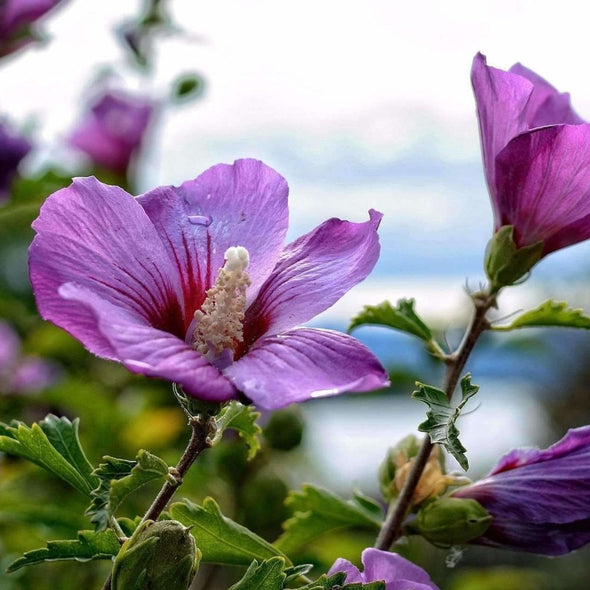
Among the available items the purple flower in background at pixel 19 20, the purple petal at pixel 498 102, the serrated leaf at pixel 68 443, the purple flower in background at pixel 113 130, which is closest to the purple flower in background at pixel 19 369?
the purple flower in background at pixel 113 130

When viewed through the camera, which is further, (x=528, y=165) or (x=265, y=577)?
(x=528, y=165)

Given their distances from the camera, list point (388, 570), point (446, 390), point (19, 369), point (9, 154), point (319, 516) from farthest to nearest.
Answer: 1. point (19, 369)
2. point (9, 154)
3. point (319, 516)
4. point (446, 390)
5. point (388, 570)

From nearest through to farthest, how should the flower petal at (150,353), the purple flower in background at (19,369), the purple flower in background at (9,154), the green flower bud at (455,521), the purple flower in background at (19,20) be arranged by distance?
the flower petal at (150,353), the green flower bud at (455,521), the purple flower in background at (19,20), the purple flower in background at (9,154), the purple flower in background at (19,369)

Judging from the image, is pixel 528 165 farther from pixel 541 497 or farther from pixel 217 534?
pixel 217 534

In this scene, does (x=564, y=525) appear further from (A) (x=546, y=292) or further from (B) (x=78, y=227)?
(A) (x=546, y=292)

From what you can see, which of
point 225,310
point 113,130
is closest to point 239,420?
point 225,310

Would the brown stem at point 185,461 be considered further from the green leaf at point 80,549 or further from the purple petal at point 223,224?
the purple petal at point 223,224

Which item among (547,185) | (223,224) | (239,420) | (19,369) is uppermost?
(547,185)

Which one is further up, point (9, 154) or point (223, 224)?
point (223, 224)
